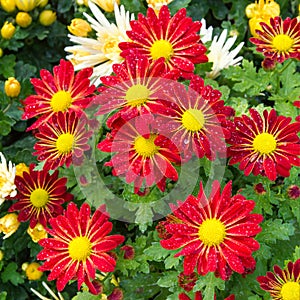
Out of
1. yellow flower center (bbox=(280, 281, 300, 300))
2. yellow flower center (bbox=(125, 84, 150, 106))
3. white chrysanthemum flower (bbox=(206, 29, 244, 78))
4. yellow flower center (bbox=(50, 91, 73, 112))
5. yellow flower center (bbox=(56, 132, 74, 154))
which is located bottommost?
yellow flower center (bbox=(280, 281, 300, 300))

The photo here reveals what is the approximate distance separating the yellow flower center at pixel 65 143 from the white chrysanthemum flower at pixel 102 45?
0.87 feet

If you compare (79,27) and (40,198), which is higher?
(79,27)

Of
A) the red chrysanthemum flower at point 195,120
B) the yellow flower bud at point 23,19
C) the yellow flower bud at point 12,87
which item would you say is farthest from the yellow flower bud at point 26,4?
the red chrysanthemum flower at point 195,120

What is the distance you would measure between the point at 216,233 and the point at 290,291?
0.68ft

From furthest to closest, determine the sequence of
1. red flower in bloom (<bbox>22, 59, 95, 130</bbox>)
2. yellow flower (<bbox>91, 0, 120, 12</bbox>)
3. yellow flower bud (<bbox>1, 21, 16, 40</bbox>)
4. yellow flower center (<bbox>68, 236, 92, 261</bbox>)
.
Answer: yellow flower bud (<bbox>1, 21, 16, 40</bbox>), yellow flower (<bbox>91, 0, 120, 12</bbox>), red flower in bloom (<bbox>22, 59, 95, 130</bbox>), yellow flower center (<bbox>68, 236, 92, 261</bbox>)

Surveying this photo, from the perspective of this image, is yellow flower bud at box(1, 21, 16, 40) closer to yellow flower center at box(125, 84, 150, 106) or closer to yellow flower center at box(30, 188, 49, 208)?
yellow flower center at box(30, 188, 49, 208)

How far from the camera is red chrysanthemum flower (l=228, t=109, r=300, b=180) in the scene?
1.22m

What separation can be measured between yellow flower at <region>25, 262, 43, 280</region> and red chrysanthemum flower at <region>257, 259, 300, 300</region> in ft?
2.53

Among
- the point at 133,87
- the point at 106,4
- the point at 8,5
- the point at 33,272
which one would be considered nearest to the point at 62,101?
the point at 133,87

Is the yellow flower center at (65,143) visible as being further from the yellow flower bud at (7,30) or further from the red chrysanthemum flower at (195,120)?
the yellow flower bud at (7,30)

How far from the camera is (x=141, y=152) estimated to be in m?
1.18

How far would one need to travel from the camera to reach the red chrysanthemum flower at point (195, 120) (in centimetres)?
118

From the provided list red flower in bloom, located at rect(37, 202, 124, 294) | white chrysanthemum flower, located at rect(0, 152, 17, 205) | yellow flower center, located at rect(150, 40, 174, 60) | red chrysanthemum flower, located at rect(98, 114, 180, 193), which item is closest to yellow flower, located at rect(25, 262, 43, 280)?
white chrysanthemum flower, located at rect(0, 152, 17, 205)

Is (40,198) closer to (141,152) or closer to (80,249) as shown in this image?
(80,249)
